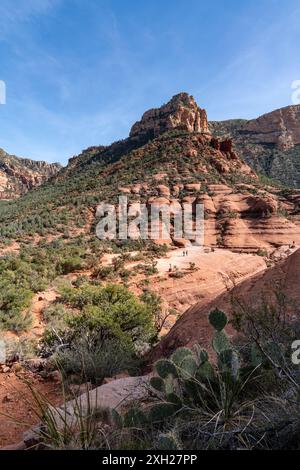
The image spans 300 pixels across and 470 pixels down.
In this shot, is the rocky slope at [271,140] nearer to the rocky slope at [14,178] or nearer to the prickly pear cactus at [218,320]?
the rocky slope at [14,178]

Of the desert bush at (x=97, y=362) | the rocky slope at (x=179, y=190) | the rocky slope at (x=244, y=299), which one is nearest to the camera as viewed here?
the desert bush at (x=97, y=362)

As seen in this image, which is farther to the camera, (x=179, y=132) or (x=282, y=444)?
(x=179, y=132)

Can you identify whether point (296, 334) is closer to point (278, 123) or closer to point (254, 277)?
point (254, 277)

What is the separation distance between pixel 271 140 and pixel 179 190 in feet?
132

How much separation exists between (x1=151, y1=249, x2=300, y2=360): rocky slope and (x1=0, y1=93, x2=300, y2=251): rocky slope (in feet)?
61.6

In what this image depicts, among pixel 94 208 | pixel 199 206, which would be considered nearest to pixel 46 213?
pixel 94 208

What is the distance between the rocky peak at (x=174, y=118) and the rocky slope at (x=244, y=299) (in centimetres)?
4378

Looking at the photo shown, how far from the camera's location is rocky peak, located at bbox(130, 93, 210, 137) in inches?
1919

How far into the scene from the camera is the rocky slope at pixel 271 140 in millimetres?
53812

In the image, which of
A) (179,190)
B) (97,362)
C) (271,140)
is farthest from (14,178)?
(97,362)

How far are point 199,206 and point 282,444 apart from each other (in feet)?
95.0

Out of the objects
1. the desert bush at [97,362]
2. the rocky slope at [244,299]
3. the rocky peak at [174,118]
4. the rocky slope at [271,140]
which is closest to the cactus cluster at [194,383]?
the rocky slope at [244,299]
